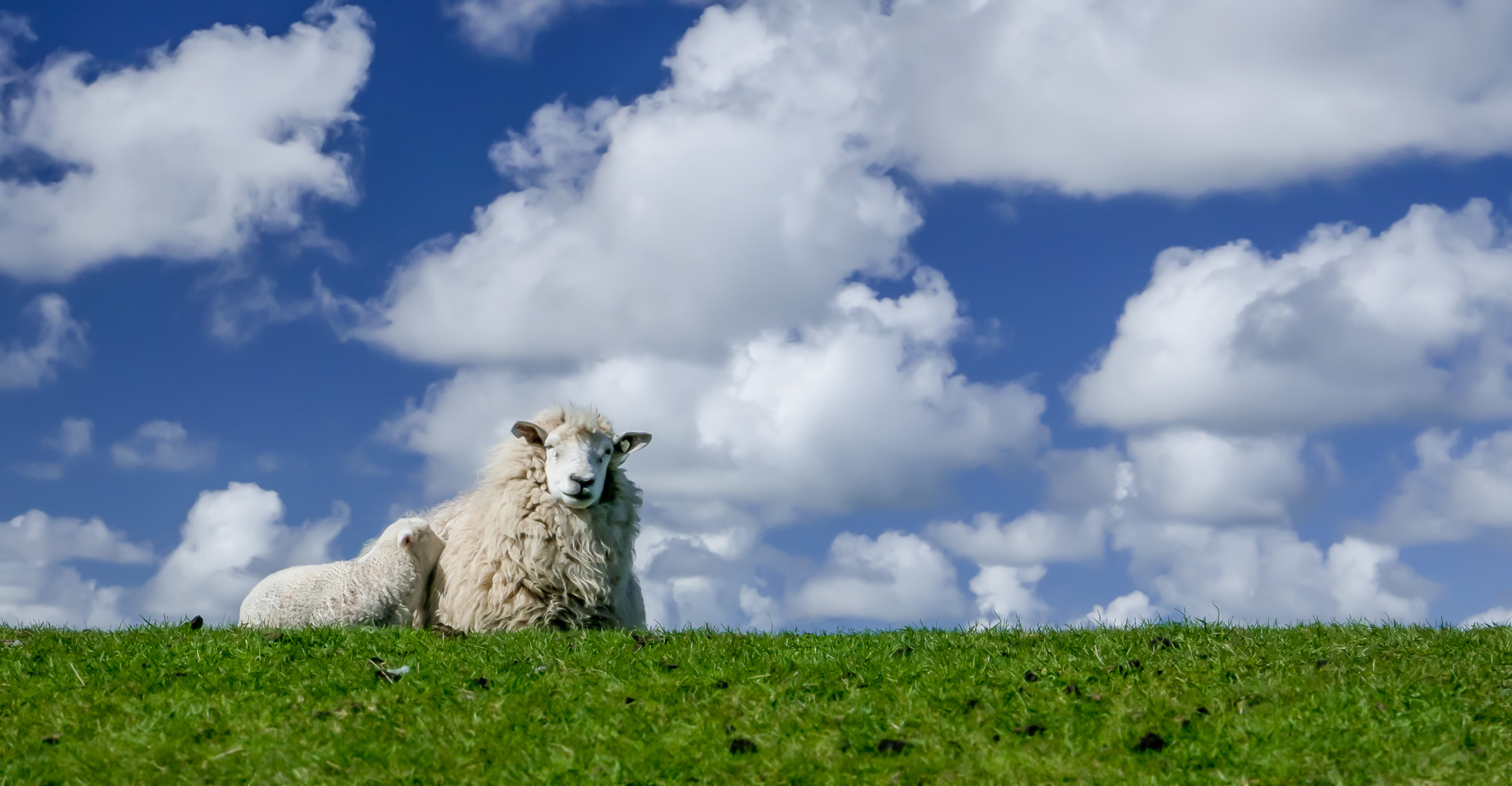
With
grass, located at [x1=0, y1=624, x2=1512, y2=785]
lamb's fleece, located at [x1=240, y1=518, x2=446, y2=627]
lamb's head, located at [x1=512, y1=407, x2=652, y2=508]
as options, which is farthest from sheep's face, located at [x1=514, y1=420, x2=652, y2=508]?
grass, located at [x1=0, y1=624, x2=1512, y2=785]

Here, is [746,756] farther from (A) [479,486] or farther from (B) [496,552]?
(A) [479,486]

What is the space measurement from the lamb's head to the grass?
10.4ft

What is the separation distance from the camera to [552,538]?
625 inches

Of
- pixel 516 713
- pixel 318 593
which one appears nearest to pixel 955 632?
pixel 516 713

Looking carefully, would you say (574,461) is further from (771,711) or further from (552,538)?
(771,711)

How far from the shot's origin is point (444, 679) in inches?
423

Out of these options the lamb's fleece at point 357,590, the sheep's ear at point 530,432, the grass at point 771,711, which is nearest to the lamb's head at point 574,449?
the sheep's ear at point 530,432

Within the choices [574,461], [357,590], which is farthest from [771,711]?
[357,590]

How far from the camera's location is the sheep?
15641mm

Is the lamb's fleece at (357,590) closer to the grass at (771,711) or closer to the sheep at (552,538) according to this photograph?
the sheep at (552,538)

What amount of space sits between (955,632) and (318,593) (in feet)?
28.3

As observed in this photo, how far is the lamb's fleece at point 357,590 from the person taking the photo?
52.7 ft

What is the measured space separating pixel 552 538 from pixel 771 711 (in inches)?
276

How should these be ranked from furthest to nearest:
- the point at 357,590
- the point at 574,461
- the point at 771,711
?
the point at 357,590 < the point at 574,461 < the point at 771,711
